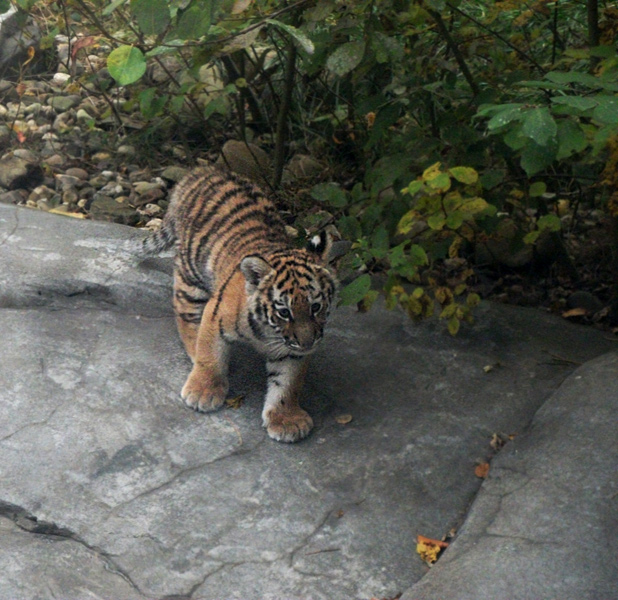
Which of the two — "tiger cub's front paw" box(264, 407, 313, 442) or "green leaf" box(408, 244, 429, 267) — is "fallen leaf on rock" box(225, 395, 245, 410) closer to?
"tiger cub's front paw" box(264, 407, 313, 442)

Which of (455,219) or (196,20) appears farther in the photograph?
(455,219)

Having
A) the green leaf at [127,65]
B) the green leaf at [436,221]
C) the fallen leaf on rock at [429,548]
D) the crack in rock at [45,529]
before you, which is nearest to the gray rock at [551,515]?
the fallen leaf on rock at [429,548]

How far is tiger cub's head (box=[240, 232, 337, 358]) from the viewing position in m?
3.94

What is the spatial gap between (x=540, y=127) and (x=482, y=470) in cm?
170

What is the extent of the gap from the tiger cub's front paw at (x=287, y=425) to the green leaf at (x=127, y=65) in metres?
1.76

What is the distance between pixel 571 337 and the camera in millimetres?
4680

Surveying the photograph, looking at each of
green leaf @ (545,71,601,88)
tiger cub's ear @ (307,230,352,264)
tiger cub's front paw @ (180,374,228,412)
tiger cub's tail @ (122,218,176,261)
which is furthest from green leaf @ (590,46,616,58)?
tiger cub's tail @ (122,218,176,261)

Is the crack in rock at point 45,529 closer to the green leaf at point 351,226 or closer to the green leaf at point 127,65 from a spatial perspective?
the green leaf at point 127,65

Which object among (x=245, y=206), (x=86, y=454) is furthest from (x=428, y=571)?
(x=245, y=206)

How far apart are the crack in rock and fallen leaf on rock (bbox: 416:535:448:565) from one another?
3.70ft

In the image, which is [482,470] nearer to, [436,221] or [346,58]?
[436,221]

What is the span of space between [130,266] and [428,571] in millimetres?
2694

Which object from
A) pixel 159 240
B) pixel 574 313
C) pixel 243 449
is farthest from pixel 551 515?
pixel 159 240

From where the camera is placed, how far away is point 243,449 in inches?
155
